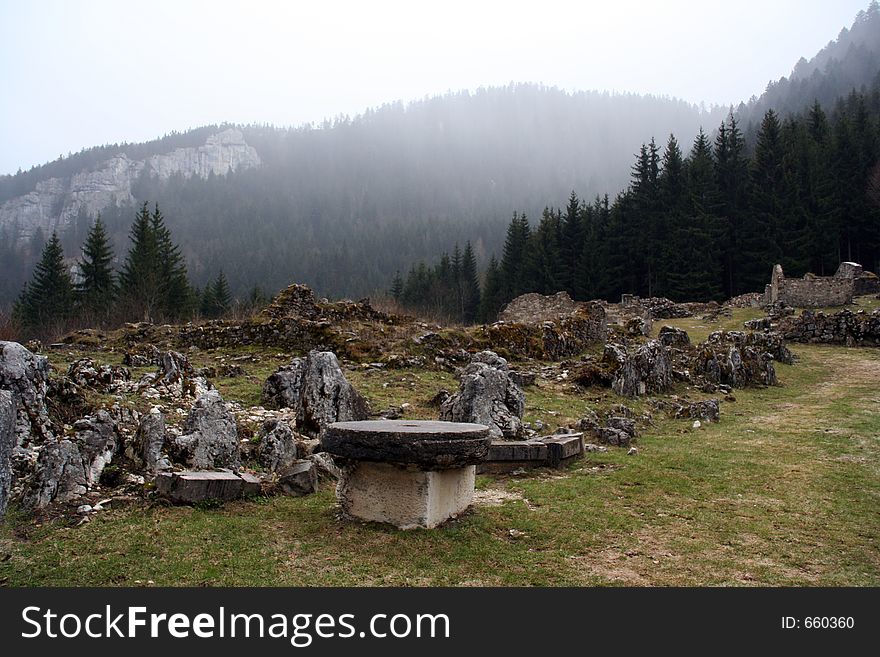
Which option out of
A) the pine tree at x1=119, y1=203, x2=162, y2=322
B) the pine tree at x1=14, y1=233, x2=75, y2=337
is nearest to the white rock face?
the pine tree at x1=14, y1=233, x2=75, y2=337

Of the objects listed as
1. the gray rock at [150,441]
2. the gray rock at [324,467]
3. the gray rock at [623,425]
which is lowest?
the gray rock at [623,425]

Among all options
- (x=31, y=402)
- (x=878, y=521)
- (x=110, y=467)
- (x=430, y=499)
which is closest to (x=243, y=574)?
(x=430, y=499)

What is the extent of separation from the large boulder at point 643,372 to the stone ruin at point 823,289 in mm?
21374

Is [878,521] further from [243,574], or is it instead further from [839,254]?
[839,254]

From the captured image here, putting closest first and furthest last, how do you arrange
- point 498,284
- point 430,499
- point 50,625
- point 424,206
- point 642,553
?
1. point 50,625
2. point 642,553
3. point 430,499
4. point 498,284
5. point 424,206

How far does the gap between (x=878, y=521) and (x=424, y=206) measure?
5558 inches

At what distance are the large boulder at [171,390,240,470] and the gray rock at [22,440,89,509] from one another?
4.04ft

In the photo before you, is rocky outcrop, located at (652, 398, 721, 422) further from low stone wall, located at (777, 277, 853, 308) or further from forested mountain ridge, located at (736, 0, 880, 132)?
forested mountain ridge, located at (736, 0, 880, 132)

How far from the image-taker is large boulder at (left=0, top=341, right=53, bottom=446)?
27.5ft

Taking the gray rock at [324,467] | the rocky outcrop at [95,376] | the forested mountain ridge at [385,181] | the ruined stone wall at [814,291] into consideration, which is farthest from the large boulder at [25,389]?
the forested mountain ridge at [385,181]

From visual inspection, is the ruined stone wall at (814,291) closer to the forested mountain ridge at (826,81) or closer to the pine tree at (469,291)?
the pine tree at (469,291)

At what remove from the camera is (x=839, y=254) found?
4678cm

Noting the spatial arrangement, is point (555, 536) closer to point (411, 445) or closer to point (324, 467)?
point (411, 445)

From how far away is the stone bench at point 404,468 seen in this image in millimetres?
5934
